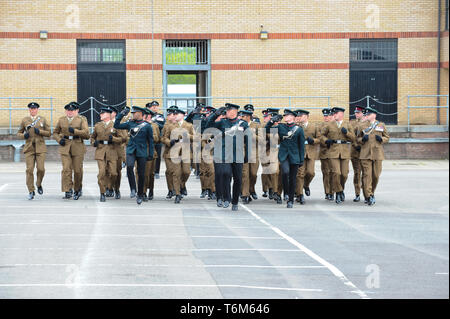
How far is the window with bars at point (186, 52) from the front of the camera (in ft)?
101

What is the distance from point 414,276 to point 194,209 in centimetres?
741

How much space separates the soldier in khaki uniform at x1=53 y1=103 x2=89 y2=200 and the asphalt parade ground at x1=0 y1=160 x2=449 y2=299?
13.2 inches

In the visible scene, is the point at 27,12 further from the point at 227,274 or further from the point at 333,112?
the point at 227,274

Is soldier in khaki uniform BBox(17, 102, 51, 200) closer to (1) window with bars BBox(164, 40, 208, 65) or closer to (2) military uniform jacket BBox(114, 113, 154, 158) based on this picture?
(2) military uniform jacket BBox(114, 113, 154, 158)

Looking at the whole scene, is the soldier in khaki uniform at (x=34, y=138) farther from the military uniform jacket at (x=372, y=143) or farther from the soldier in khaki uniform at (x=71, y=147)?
the military uniform jacket at (x=372, y=143)

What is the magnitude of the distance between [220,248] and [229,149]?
5200mm

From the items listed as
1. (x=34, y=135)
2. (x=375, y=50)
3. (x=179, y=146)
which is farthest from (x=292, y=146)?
(x=375, y=50)

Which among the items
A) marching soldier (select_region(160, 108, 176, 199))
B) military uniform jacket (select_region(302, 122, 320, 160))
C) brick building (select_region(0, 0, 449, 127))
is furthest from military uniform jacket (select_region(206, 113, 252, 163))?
brick building (select_region(0, 0, 449, 127))

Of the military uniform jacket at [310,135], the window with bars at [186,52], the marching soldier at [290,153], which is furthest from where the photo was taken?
the window with bars at [186,52]

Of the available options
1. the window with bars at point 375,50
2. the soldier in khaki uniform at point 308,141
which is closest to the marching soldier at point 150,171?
the soldier in khaki uniform at point 308,141

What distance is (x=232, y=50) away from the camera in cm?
3042

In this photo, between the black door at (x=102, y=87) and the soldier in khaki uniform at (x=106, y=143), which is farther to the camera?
the black door at (x=102, y=87)

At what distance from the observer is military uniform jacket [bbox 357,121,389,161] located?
16.9 metres

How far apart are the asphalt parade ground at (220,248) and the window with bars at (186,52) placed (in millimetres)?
13334
